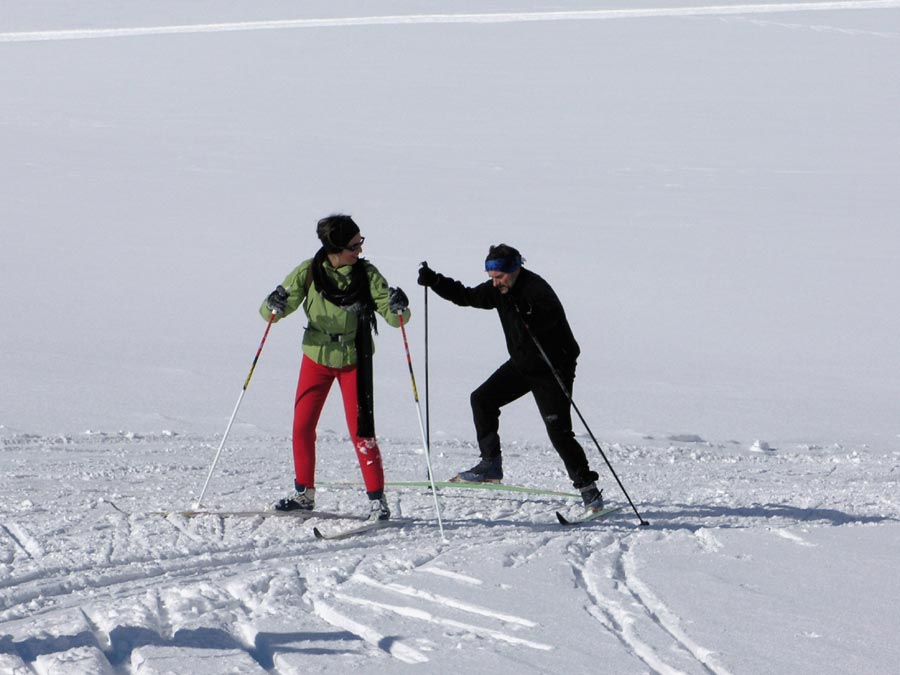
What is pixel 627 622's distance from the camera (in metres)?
4.41

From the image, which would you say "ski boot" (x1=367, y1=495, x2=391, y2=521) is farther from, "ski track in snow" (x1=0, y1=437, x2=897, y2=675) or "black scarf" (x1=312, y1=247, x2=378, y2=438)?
"black scarf" (x1=312, y1=247, x2=378, y2=438)

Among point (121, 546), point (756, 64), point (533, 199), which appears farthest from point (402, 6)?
point (121, 546)

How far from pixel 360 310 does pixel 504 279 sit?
822mm

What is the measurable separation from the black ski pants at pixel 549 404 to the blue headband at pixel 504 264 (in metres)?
0.65

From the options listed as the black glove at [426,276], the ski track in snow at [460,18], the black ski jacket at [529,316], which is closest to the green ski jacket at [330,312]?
the black glove at [426,276]

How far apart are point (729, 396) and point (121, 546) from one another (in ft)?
21.9

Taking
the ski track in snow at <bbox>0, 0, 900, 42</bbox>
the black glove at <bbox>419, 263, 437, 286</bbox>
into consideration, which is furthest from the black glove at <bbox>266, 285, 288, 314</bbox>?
the ski track in snow at <bbox>0, 0, 900, 42</bbox>

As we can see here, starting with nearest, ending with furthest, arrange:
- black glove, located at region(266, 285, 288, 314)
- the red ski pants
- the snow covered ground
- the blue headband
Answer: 1. the snow covered ground
2. black glove, located at region(266, 285, 288, 314)
3. the red ski pants
4. the blue headband

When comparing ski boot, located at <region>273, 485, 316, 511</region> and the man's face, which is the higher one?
the man's face

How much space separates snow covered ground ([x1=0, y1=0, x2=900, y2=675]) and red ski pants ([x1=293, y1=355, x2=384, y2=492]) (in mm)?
378

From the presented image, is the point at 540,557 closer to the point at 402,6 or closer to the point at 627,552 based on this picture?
the point at 627,552

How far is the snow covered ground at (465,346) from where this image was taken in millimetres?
4430

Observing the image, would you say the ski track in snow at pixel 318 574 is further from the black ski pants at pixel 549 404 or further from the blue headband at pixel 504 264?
the blue headband at pixel 504 264

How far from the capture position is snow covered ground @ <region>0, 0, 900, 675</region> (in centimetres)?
443
